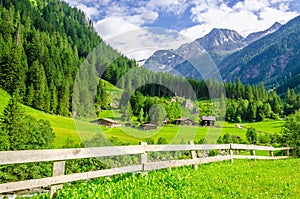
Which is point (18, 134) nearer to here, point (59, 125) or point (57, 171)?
point (59, 125)

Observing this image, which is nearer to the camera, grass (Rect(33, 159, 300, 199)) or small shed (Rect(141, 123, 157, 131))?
grass (Rect(33, 159, 300, 199))

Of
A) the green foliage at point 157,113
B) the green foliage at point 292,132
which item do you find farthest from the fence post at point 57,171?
the green foliage at point 292,132

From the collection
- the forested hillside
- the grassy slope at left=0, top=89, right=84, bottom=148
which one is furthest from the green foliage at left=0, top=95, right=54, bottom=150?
the forested hillside

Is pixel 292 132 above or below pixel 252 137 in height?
above

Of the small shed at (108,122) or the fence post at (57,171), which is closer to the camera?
the fence post at (57,171)

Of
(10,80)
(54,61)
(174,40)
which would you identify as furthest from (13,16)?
(174,40)

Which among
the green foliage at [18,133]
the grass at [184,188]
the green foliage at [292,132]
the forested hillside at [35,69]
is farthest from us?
the forested hillside at [35,69]

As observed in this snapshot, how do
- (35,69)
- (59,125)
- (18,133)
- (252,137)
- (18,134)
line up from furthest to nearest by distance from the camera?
1. (35,69)
2. (59,125)
3. (252,137)
4. (18,133)
5. (18,134)

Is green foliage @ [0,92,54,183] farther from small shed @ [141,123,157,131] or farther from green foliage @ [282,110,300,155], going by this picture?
green foliage @ [282,110,300,155]

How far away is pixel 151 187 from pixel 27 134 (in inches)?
2243

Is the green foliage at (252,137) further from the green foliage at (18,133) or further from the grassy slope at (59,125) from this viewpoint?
the green foliage at (18,133)

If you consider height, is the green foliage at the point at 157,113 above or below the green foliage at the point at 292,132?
above

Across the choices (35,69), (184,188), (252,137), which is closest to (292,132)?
(184,188)

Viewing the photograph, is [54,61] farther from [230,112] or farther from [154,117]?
[154,117]
